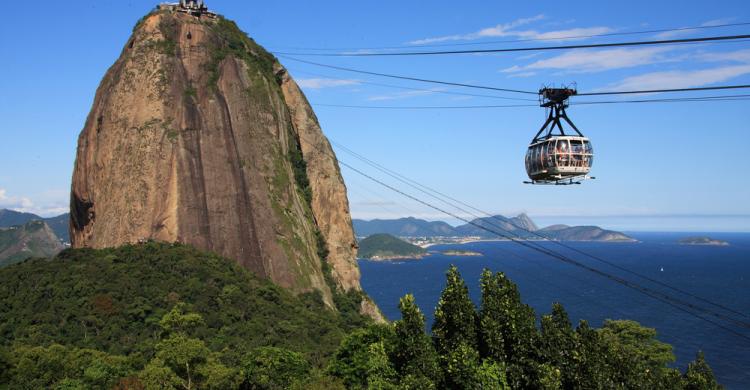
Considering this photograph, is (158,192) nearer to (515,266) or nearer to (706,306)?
(706,306)

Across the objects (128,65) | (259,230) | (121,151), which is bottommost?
(259,230)

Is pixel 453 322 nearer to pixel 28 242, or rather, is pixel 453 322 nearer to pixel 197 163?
pixel 197 163

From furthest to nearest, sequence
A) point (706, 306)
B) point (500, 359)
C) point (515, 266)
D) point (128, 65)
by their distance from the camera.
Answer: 1. point (515, 266)
2. point (706, 306)
3. point (128, 65)
4. point (500, 359)

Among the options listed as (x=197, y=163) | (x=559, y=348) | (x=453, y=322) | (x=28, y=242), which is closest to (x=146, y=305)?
(x=197, y=163)

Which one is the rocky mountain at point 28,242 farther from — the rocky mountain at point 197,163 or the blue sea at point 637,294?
the rocky mountain at point 197,163

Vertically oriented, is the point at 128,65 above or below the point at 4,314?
above

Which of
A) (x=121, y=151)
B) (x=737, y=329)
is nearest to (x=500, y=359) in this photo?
(x=121, y=151)

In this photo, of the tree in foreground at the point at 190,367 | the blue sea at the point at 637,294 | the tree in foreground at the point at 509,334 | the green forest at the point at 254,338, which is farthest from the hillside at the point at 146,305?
the blue sea at the point at 637,294
